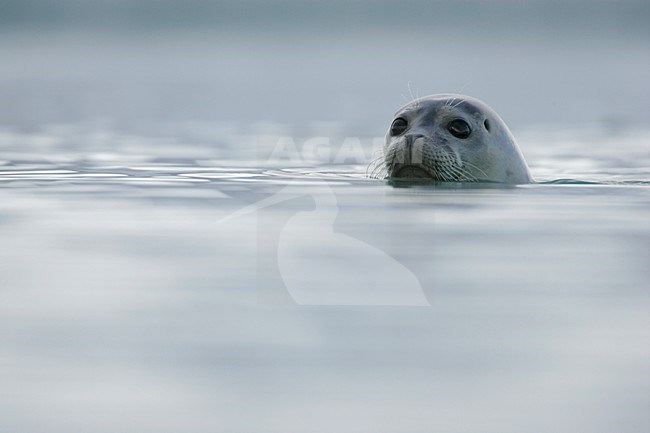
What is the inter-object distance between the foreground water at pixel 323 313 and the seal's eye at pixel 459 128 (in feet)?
3.80

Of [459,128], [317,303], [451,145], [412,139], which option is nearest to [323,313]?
[317,303]

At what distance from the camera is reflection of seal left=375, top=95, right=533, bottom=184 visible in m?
7.19

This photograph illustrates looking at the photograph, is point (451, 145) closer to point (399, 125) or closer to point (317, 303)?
point (399, 125)

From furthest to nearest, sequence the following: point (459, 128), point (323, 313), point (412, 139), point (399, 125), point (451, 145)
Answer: point (399, 125) → point (459, 128) → point (451, 145) → point (412, 139) → point (323, 313)

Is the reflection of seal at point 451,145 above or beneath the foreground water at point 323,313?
above

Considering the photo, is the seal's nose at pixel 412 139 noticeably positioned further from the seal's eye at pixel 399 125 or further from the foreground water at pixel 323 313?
the foreground water at pixel 323 313

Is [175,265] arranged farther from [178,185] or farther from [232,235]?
[178,185]

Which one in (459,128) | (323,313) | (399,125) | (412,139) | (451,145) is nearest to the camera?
(323,313)

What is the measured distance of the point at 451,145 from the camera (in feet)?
24.1

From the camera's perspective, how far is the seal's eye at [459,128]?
7484mm

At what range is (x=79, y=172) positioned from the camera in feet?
26.3

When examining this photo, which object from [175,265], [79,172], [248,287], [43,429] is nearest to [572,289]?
[248,287]

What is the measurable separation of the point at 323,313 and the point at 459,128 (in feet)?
14.7

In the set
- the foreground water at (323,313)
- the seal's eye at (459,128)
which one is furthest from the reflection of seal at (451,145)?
the foreground water at (323,313)
